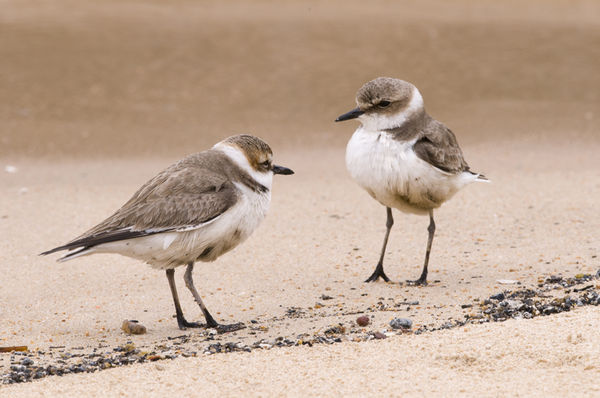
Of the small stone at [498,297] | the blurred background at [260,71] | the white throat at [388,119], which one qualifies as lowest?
the small stone at [498,297]

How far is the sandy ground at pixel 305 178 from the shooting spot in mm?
4695

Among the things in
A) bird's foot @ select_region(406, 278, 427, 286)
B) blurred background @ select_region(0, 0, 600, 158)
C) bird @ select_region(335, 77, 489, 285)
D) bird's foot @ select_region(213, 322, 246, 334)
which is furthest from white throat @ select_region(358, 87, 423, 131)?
blurred background @ select_region(0, 0, 600, 158)

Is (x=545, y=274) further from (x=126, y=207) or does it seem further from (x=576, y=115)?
(x=576, y=115)

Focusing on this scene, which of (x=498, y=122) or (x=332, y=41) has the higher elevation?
(x=332, y=41)

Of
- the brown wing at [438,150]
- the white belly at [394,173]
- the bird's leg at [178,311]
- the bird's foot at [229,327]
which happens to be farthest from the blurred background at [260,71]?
the bird's foot at [229,327]

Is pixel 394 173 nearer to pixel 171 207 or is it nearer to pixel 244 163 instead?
pixel 244 163

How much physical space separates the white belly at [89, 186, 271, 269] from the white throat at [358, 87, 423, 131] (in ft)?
4.97

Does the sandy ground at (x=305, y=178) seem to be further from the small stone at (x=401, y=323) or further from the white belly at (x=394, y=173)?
the white belly at (x=394, y=173)

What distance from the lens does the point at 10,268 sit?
24.0 feet

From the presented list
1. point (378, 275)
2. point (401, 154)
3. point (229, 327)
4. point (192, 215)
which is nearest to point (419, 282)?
point (378, 275)

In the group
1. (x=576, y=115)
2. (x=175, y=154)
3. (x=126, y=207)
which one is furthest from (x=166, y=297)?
(x=576, y=115)

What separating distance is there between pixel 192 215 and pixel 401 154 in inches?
73.7

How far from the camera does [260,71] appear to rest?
13.9 metres

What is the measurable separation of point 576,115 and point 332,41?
14.0 feet
